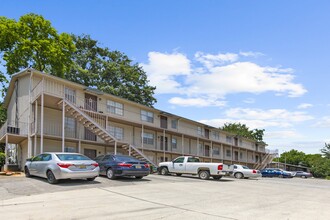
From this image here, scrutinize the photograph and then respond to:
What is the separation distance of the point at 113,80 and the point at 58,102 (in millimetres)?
25501

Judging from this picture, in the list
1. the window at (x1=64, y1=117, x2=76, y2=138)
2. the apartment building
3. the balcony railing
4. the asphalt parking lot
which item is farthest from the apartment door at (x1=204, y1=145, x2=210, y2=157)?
the asphalt parking lot

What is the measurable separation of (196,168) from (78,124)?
30.3 feet

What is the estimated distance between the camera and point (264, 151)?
6700 centimetres

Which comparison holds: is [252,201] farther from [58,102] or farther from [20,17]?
[20,17]

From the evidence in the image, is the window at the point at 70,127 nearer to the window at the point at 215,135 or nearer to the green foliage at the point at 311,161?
the window at the point at 215,135

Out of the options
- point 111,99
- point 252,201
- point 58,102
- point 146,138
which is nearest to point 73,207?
point 252,201

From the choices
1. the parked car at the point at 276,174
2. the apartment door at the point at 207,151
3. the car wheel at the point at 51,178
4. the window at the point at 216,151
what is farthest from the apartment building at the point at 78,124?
the parked car at the point at 276,174

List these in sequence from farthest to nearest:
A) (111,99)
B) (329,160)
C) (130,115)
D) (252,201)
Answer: (329,160), (130,115), (111,99), (252,201)

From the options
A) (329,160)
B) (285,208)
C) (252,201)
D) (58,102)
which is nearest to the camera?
(285,208)

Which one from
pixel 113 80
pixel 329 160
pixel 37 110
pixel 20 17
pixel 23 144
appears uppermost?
pixel 20 17

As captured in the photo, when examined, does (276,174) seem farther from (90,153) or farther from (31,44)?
(31,44)

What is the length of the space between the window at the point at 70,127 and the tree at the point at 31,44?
37.2 ft

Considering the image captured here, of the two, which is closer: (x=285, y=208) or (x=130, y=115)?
(x=285, y=208)

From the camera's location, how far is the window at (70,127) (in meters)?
24.5
